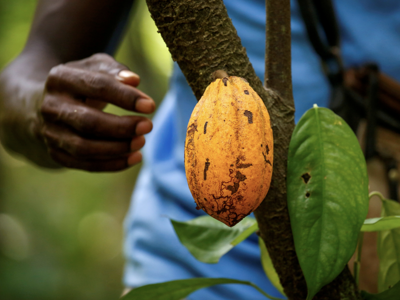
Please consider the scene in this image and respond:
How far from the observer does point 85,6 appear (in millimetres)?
1093

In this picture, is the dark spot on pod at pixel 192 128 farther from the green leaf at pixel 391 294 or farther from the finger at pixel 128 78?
the finger at pixel 128 78

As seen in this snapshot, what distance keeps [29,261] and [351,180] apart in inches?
276

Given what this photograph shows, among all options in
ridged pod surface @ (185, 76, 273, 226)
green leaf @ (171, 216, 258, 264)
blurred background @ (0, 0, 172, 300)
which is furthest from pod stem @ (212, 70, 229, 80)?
blurred background @ (0, 0, 172, 300)

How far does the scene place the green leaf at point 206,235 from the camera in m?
0.50

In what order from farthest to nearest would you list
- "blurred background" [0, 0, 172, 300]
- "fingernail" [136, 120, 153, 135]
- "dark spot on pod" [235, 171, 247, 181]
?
"blurred background" [0, 0, 172, 300] < "fingernail" [136, 120, 153, 135] < "dark spot on pod" [235, 171, 247, 181]

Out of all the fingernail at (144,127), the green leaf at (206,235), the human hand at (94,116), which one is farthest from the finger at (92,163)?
the green leaf at (206,235)

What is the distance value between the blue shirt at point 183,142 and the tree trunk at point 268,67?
0.57 meters

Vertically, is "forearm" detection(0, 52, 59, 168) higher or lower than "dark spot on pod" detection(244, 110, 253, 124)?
lower

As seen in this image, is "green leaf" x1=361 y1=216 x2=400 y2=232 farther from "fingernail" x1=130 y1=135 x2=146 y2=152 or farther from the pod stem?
"fingernail" x1=130 y1=135 x2=146 y2=152

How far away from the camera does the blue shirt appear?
96 cm

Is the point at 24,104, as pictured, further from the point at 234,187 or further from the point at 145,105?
the point at 234,187

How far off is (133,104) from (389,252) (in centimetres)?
49

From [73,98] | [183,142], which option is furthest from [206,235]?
[183,142]

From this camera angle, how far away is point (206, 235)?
52 cm
